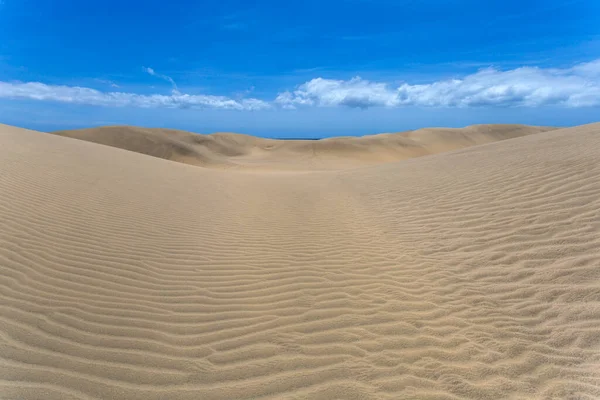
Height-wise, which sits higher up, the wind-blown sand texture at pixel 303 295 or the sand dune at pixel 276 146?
the sand dune at pixel 276 146

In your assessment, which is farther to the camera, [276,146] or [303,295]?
[276,146]

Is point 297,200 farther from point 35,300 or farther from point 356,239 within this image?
point 35,300

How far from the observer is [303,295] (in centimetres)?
493

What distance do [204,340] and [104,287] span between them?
5.47 ft

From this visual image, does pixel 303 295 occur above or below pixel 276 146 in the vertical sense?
below

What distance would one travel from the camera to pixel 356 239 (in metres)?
7.30

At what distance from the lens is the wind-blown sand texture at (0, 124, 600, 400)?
11.0 ft

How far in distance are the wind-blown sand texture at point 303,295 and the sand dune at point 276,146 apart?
28549 mm

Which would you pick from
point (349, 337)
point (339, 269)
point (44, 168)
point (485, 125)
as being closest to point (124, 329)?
point (349, 337)

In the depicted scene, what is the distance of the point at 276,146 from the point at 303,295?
158 feet

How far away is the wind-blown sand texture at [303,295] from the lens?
132 inches

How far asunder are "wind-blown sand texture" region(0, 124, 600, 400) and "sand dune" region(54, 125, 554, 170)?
2855 cm

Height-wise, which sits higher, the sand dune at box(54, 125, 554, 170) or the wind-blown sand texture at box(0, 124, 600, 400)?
the sand dune at box(54, 125, 554, 170)

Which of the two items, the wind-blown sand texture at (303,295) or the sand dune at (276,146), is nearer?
the wind-blown sand texture at (303,295)
